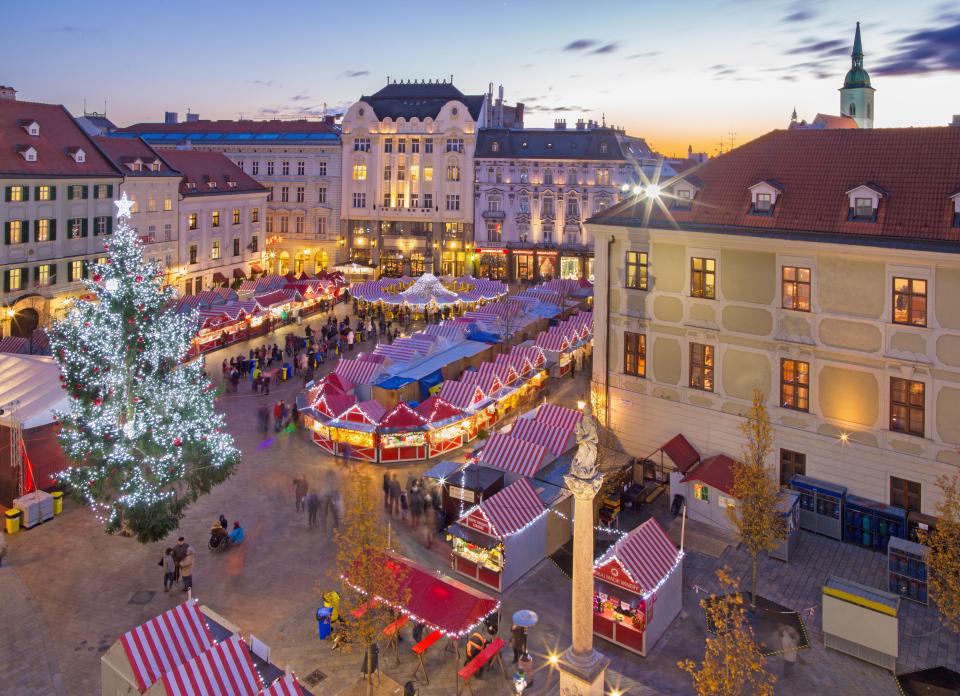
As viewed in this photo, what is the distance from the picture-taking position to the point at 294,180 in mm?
71188

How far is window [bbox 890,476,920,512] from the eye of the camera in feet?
66.4

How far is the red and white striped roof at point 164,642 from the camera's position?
12202 mm

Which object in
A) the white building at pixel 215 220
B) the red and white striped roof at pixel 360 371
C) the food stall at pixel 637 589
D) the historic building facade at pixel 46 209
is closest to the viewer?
the food stall at pixel 637 589

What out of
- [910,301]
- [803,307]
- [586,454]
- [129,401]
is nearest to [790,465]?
[803,307]

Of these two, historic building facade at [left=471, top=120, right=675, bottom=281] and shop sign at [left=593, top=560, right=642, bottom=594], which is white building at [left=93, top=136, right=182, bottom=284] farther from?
shop sign at [left=593, top=560, right=642, bottom=594]

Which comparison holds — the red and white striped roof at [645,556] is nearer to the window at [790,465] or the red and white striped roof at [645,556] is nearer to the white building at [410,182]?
the window at [790,465]

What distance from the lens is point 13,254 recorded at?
3991 cm

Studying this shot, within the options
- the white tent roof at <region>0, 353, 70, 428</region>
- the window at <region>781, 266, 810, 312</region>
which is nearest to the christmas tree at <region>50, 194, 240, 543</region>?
the white tent roof at <region>0, 353, 70, 428</region>

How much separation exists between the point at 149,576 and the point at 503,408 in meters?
16.3

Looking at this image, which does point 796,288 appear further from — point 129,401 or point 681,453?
point 129,401

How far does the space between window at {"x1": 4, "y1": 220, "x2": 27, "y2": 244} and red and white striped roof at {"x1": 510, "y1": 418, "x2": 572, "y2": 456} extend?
31.3 meters

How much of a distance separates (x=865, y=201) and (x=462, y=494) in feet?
45.6

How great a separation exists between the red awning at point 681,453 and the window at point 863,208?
842cm

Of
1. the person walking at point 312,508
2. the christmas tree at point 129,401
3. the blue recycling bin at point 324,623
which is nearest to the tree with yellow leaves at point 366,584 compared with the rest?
the blue recycling bin at point 324,623
